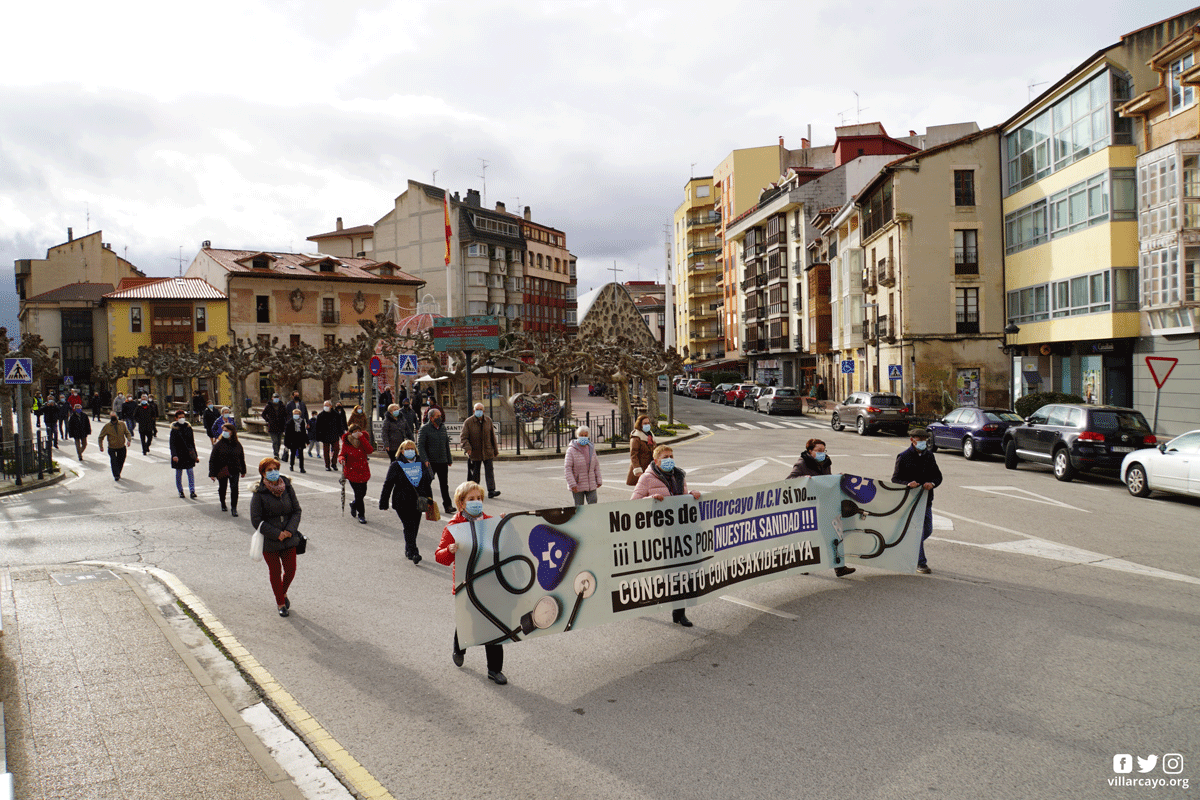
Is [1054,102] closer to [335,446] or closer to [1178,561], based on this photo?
[1178,561]

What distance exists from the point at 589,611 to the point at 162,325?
60.7 metres

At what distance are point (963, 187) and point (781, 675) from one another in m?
37.4

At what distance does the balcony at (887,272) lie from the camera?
40.1 m

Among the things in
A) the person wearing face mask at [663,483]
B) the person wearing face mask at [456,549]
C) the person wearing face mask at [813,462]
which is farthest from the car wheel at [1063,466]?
the person wearing face mask at [456,549]

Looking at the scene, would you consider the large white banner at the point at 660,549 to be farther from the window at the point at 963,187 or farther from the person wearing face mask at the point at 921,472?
the window at the point at 963,187

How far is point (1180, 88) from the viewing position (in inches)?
976

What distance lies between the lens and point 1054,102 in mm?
31047

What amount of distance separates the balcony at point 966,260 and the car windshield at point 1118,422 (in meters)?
22.1

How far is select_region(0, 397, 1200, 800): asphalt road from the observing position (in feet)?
15.3

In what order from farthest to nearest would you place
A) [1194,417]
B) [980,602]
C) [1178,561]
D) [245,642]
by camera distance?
1. [1194,417]
2. [1178,561]
3. [980,602]
4. [245,642]

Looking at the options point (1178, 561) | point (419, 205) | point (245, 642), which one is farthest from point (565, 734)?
point (419, 205)

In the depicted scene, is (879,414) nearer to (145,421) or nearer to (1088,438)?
(1088,438)

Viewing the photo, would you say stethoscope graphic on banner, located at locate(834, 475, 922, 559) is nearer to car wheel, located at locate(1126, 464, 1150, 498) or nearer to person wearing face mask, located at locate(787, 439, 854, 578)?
person wearing face mask, located at locate(787, 439, 854, 578)

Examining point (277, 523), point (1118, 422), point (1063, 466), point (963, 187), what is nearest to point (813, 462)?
point (277, 523)
